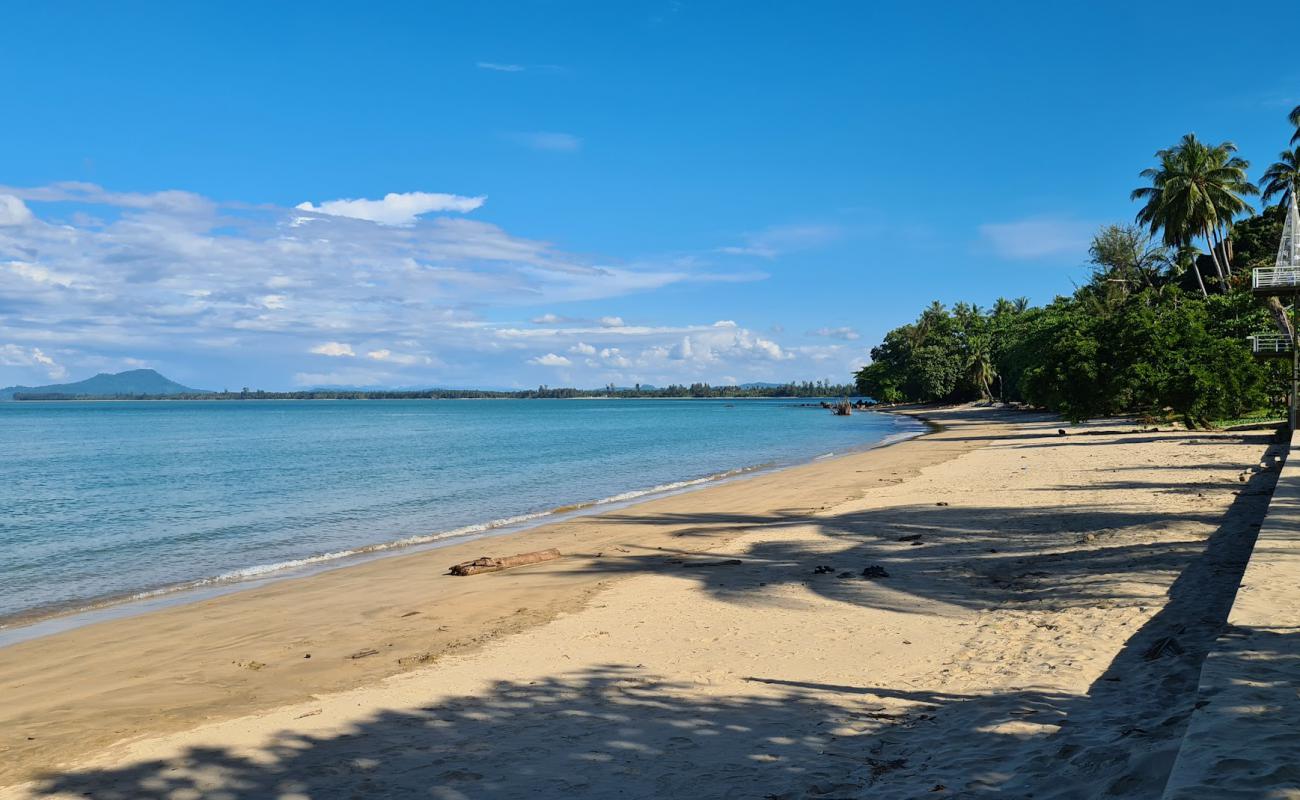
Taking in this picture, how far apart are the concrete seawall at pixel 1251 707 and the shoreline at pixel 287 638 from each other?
7.04 meters

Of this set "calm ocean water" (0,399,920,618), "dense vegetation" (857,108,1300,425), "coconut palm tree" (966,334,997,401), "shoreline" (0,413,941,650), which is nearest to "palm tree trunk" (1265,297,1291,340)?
"dense vegetation" (857,108,1300,425)

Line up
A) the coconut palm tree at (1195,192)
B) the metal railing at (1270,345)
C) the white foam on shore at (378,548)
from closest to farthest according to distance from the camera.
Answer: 1. the white foam on shore at (378,548)
2. the metal railing at (1270,345)
3. the coconut palm tree at (1195,192)

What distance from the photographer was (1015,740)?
19.1 ft

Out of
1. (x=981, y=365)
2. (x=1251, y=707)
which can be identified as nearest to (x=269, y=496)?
(x=1251, y=707)

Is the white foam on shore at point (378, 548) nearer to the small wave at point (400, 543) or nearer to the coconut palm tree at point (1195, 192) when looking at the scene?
the small wave at point (400, 543)

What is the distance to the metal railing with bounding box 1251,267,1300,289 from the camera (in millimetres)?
28672

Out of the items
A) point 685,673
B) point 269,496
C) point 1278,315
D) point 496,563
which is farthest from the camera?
point 1278,315

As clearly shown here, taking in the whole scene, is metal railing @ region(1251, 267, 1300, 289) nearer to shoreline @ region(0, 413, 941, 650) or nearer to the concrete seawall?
shoreline @ region(0, 413, 941, 650)

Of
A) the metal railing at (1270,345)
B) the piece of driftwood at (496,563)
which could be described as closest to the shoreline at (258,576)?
the piece of driftwood at (496,563)

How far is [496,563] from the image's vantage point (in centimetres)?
1500

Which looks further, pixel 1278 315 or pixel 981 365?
pixel 981 365

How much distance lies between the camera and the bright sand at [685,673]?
5777 millimetres

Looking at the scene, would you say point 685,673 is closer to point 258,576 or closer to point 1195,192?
point 258,576

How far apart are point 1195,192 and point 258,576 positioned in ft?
194
